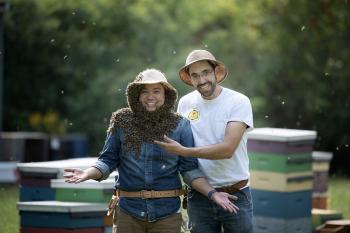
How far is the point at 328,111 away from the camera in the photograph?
2427 centimetres

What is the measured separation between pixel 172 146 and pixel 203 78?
1.85ft

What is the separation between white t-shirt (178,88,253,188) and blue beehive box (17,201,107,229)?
1852 millimetres

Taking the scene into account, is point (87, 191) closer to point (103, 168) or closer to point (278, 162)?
point (278, 162)

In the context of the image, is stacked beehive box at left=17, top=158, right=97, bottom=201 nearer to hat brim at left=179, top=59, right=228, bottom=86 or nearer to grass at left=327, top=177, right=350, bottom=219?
hat brim at left=179, top=59, right=228, bottom=86

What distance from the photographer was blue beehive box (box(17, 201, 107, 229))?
7.75 m

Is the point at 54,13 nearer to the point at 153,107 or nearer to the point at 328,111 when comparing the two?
the point at 328,111

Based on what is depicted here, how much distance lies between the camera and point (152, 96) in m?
6.00

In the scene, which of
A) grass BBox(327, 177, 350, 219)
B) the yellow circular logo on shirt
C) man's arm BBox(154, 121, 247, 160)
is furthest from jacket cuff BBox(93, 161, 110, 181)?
grass BBox(327, 177, 350, 219)

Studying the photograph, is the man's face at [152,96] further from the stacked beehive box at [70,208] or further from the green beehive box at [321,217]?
the green beehive box at [321,217]

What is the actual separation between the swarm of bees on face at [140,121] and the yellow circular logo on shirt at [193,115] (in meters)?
0.18

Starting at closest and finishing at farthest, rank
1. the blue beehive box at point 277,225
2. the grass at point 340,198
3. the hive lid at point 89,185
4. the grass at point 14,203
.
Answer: the hive lid at point 89,185 < the blue beehive box at point 277,225 < the grass at point 14,203 < the grass at point 340,198

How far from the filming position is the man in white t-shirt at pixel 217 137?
6113mm

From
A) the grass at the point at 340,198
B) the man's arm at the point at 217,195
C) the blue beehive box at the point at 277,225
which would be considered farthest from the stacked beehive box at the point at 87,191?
the grass at the point at 340,198

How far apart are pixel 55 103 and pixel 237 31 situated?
565 centimetres
